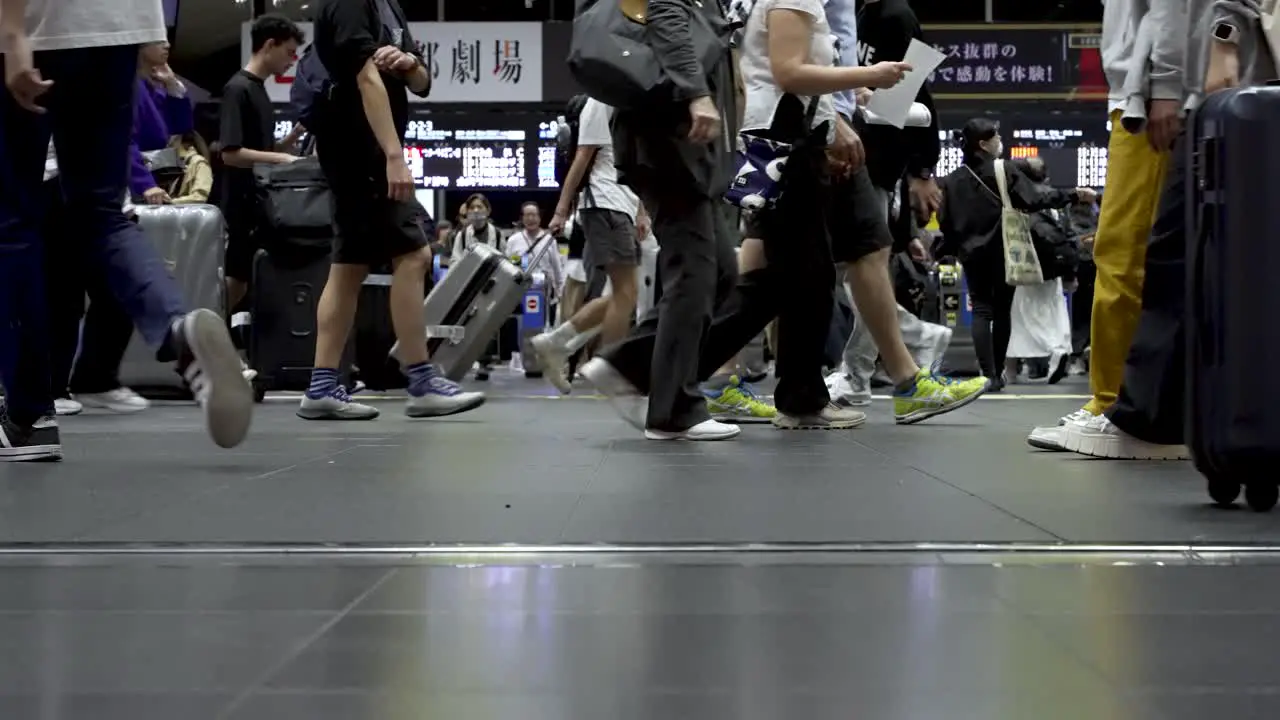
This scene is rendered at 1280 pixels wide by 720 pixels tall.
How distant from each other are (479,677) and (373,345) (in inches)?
248

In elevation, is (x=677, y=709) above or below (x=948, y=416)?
above

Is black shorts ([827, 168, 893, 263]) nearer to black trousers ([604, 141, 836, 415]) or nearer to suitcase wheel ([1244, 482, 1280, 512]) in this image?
black trousers ([604, 141, 836, 415])

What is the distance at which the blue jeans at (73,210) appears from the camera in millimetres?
3820

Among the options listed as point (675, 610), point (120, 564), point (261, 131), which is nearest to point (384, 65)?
point (261, 131)

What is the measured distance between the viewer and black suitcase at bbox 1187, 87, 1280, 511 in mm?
2914

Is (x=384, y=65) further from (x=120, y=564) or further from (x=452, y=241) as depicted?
(x=452, y=241)

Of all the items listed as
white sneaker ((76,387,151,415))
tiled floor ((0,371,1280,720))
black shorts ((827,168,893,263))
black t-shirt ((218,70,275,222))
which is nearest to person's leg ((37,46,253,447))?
tiled floor ((0,371,1280,720))

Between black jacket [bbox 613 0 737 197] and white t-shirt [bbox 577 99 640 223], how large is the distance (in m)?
2.91

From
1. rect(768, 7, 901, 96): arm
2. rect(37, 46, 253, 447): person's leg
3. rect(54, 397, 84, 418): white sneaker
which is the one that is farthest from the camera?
rect(54, 397, 84, 418): white sneaker

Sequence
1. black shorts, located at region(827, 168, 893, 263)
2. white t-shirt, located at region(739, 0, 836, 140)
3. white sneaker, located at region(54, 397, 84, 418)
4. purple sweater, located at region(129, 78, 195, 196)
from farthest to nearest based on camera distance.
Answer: purple sweater, located at region(129, 78, 195, 196), white sneaker, located at region(54, 397, 84, 418), black shorts, located at region(827, 168, 893, 263), white t-shirt, located at region(739, 0, 836, 140)

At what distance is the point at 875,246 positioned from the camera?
205 inches

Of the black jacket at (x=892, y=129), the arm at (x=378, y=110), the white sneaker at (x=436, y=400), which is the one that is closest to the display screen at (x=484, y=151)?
the black jacket at (x=892, y=129)

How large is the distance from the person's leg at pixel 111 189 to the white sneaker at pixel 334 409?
1902 millimetres

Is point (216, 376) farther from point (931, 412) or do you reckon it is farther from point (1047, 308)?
point (1047, 308)
